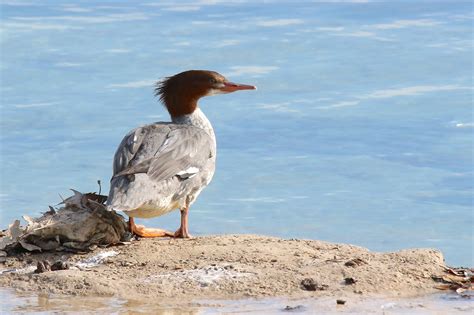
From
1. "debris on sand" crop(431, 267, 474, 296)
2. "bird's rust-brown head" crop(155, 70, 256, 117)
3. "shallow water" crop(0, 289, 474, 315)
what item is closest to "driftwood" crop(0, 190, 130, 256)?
"shallow water" crop(0, 289, 474, 315)

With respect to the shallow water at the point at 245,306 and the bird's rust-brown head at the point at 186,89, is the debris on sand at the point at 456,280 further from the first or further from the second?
the bird's rust-brown head at the point at 186,89

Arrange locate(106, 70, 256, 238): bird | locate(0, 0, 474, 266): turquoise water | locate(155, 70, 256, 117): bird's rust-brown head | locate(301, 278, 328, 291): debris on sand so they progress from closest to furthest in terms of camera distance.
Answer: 1. locate(301, 278, 328, 291): debris on sand
2. locate(106, 70, 256, 238): bird
3. locate(155, 70, 256, 117): bird's rust-brown head
4. locate(0, 0, 474, 266): turquoise water

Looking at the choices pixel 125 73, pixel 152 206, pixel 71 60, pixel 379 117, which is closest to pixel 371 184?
pixel 379 117

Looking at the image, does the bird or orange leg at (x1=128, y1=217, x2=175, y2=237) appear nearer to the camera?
the bird

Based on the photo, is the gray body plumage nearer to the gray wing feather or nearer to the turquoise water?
the gray wing feather

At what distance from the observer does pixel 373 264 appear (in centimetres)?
617

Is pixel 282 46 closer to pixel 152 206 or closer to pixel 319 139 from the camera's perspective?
pixel 319 139

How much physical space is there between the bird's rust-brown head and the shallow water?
8.11 feet

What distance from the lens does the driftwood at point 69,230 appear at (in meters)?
6.53

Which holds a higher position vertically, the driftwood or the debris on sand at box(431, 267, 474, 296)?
the driftwood

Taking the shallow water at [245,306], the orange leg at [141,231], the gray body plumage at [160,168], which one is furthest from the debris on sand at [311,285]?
the orange leg at [141,231]

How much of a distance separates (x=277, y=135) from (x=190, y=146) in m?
3.04

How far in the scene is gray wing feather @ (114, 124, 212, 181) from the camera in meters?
6.82

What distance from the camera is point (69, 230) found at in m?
6.54
